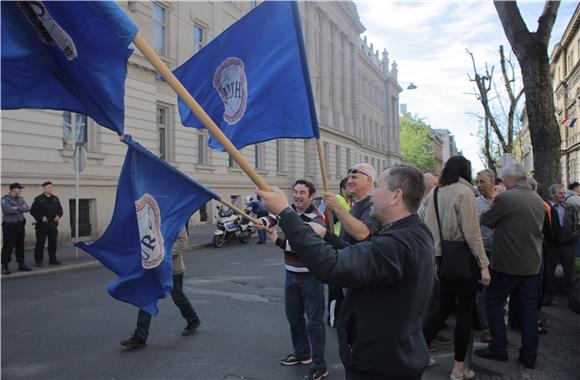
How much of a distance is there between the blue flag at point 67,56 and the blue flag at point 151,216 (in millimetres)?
412

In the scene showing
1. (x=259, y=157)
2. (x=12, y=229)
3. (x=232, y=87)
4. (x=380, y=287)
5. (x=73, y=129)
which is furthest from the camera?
(x=259, y=157)

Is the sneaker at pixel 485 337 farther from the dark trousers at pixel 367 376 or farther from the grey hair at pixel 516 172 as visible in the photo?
the dark trousers at pixel 367 376

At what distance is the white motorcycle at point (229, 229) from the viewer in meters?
15.1

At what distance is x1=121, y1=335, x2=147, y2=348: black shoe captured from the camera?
16.6ft

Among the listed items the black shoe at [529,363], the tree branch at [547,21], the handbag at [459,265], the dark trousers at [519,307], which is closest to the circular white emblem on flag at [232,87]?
the handbag at [459,265]

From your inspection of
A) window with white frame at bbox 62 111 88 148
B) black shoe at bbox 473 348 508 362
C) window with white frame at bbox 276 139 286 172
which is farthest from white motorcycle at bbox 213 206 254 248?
window with white frame at bbox 276 139 286 172

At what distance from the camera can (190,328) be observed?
220 inches

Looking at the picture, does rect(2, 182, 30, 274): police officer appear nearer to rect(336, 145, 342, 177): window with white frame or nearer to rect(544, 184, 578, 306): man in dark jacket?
rect(544, 184, 578, 306): man in dark jacket

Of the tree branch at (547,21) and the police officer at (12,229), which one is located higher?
the tree branch at (547,21)

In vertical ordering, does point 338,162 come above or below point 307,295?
above

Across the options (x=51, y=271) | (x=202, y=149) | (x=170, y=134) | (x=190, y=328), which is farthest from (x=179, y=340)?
(x=202, y=149)

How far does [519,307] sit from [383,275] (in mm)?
3219

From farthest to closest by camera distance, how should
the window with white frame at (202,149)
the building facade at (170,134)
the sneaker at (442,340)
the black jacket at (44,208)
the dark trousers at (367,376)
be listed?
1. the window with white frame at (202,149)
2. the building facade at (170,134)
3. the black jacket at (44,208)
4. the sneaker at (442,340)
5. the dark trousers at (367,376)

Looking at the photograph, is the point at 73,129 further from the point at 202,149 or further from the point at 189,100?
the point at 189,100
